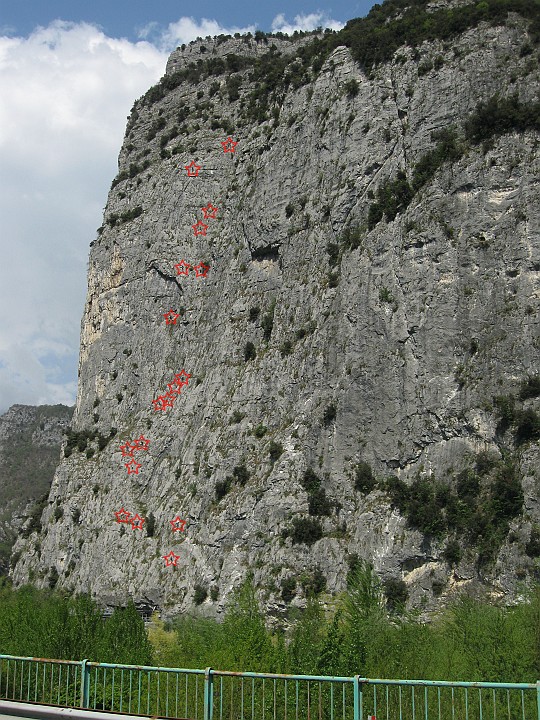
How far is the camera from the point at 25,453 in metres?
152

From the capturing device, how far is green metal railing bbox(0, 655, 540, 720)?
1192 cm

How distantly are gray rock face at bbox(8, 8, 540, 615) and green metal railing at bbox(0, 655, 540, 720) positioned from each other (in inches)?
795

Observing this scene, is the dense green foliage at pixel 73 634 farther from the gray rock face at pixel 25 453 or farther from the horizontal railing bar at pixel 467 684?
the gray rock face at pixel 25 453

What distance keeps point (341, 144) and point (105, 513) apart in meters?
25.8

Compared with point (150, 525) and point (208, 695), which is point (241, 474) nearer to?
point (150, 525)

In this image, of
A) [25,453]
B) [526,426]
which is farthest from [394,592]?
[25,453]

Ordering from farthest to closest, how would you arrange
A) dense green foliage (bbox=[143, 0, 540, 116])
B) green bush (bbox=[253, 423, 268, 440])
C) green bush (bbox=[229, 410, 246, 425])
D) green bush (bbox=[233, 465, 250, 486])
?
dense green foliage (bbox=[143, 0, 540, 116]) → green bush (bbox=[229, 410, 246, 425]) → green bush (bbox=[253, 423, 268, 440]) → green bush (bbox=[233, 465, 250, 486])

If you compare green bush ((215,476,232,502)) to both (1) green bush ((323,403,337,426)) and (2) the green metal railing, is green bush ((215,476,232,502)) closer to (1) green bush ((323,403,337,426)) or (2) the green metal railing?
(1) green bush ((323,403,337,426))

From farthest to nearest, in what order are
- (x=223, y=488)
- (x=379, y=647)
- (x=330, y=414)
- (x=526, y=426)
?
(x=223, y=488), (x=330, y=414), (x=526, y=426), (x=379, y=647)

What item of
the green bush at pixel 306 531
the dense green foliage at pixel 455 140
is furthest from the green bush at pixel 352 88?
the green bush at pixel 306 531

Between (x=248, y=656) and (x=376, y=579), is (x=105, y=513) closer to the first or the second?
(x=376, y=579)

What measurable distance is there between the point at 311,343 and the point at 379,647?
24245 mm

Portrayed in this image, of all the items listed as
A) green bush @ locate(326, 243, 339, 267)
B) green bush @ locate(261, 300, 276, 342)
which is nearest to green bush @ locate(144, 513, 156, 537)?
green bush @ locate(261, 300, 276, 342)

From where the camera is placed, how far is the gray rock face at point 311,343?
37000 mm
